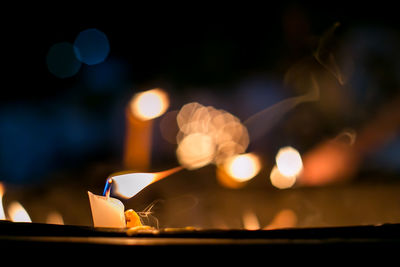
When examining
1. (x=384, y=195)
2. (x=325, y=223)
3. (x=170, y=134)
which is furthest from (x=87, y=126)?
(x=384, y=195)

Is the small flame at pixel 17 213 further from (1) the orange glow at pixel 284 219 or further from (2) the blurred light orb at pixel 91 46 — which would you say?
(1) the orange glow at pixel 284 219

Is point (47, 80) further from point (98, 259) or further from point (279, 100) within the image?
point (98, 259)

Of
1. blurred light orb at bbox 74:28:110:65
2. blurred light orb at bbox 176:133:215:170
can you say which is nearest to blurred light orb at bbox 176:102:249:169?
blurred light orb at bbox 176:133:215:170

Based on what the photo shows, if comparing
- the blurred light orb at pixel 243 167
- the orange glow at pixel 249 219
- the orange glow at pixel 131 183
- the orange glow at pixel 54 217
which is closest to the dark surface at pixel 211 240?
the orange glow at pixel 131 183

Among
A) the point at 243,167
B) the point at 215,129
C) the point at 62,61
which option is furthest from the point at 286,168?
the point at 62,61

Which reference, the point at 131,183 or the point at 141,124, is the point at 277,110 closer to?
the point at 141,124

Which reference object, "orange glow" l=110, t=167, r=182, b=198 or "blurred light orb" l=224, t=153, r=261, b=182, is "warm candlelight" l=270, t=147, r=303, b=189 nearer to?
"blurred light orb" l=224, t=153, r=261, b=182
